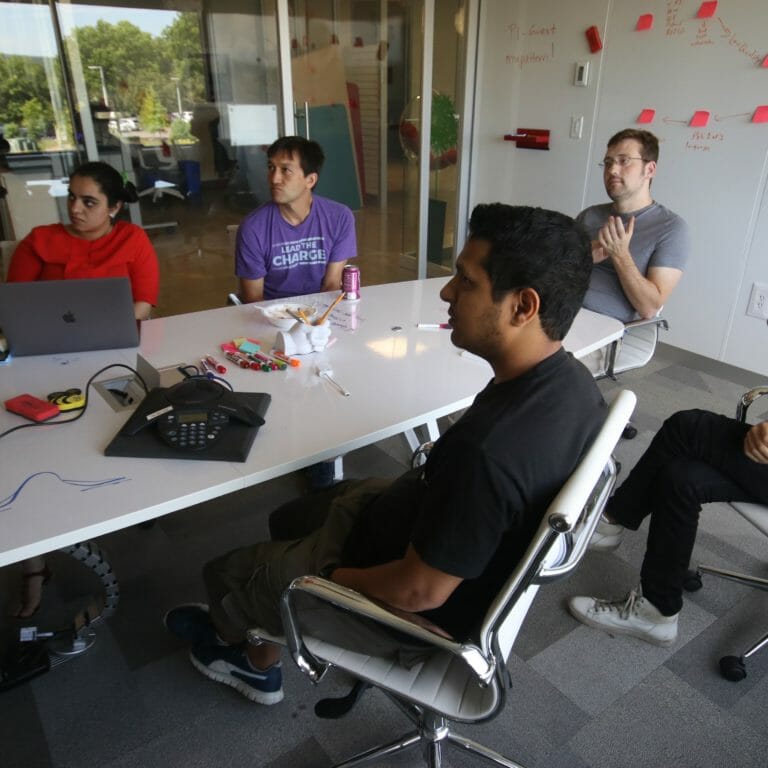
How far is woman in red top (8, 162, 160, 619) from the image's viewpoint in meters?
2.17

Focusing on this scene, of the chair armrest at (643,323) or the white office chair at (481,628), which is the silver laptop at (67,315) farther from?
the chair armrest at (643,323)

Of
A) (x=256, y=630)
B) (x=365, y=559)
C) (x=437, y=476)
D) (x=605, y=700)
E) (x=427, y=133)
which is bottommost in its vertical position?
(x=605, y=700)

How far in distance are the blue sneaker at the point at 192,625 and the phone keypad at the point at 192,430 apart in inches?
21.4

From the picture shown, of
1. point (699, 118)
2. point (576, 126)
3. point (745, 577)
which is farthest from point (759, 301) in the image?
point (745, 577)

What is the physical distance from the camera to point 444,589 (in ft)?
3.19

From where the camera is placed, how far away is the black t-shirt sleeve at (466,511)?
0.91 metres

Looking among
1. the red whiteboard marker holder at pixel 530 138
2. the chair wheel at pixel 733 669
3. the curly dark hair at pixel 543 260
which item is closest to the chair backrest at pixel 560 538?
the curly dark hair at pixel 543 260

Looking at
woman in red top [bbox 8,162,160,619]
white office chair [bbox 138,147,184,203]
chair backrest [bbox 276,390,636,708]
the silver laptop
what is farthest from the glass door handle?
chair backrest [bbox 276,390,636,708]

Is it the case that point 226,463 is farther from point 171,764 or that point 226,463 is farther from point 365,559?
point 171,764

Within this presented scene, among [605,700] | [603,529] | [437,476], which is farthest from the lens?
[603,529]

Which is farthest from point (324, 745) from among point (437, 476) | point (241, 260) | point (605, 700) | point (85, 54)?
point (85, 54)

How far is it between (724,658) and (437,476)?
4.07 ft

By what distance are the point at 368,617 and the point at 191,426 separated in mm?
564

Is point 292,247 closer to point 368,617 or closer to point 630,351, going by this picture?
point 630,351
